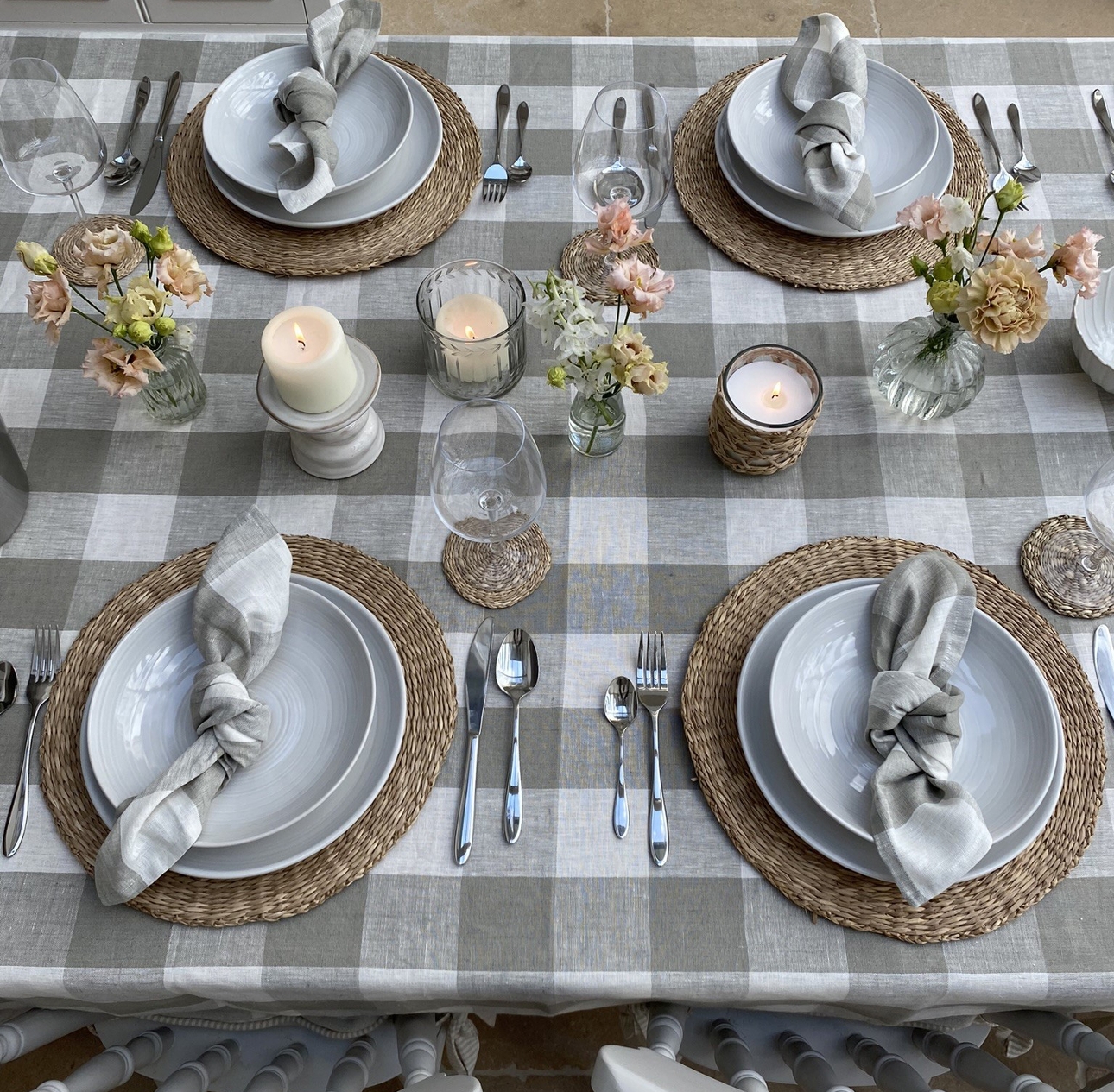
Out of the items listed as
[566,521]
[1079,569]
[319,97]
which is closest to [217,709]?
[566,521]

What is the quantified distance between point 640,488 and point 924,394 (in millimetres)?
335

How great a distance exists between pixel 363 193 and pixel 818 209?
568 millimetres

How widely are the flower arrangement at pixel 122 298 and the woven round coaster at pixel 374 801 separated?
21 cm

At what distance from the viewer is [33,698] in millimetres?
965

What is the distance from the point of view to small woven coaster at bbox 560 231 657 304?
119 centimetres

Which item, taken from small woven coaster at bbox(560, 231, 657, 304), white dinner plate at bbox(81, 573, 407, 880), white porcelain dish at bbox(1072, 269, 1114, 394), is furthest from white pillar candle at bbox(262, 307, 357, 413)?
white porcelain dish at bbox(1072, 269, 1114, 394)

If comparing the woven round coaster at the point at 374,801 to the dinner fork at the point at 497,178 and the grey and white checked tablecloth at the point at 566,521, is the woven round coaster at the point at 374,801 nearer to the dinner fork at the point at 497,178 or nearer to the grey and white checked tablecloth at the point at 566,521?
the grey and white checked tablecloth at the point at 566,521

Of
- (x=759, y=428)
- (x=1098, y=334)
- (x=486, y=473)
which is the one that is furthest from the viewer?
(x=1098, y=334)

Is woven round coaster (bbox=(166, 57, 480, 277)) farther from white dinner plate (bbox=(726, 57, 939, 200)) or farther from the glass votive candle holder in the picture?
white dinner plate (bbox=(726, 57, 939, 200))

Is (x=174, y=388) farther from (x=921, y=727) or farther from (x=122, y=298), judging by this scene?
(x=921, y=727)

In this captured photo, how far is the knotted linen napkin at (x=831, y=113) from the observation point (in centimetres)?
116

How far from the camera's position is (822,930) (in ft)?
2.87

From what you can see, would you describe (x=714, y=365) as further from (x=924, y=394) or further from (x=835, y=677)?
(x=835, y=677)

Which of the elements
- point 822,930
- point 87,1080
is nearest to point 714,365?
point 822,930
